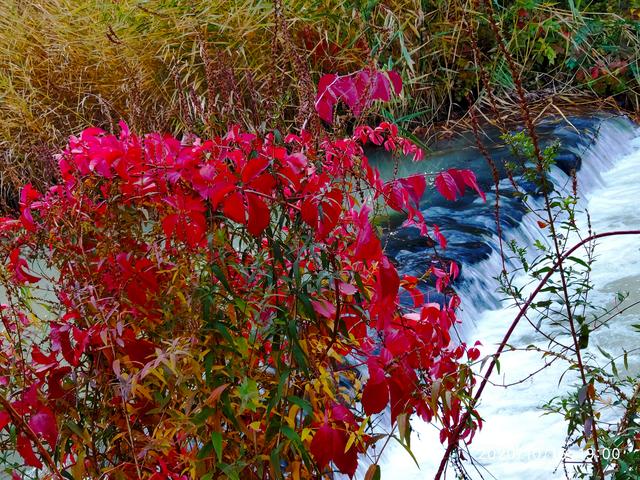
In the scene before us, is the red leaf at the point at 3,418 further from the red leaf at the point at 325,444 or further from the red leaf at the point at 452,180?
the red leaf at the point at 452,180

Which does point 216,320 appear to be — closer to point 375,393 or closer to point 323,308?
point 323,308

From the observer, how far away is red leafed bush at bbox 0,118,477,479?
5.21 feet

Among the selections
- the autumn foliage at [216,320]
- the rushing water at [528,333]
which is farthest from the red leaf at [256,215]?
the rushing water at [528,333]

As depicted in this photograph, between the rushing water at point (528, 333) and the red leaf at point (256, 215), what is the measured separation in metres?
0.66

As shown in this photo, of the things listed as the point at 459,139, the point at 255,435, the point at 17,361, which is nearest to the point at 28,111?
the point at 459,139

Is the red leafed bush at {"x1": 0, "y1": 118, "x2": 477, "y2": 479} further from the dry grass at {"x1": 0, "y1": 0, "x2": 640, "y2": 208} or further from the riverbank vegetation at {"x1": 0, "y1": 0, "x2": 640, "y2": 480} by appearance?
the dry grass at {"x1": 0, "y1": 0, "x2": 640, "y2": 208}

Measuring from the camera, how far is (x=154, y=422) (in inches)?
72.5

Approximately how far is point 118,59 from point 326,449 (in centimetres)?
583

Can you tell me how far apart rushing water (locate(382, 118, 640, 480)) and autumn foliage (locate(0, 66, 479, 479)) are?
15.1 inches

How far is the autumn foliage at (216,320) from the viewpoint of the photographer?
1.59 m

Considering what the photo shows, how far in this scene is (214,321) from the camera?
5.39 feet

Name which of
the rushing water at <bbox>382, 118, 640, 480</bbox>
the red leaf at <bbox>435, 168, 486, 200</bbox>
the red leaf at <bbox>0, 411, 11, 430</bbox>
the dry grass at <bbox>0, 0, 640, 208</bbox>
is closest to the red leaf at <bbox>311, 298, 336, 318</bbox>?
the red leaf at <bbox>435, 168, 486, 200</bbox>

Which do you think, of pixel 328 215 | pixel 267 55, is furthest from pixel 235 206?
pixel 267 55

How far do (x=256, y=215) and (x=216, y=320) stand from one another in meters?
0.24
